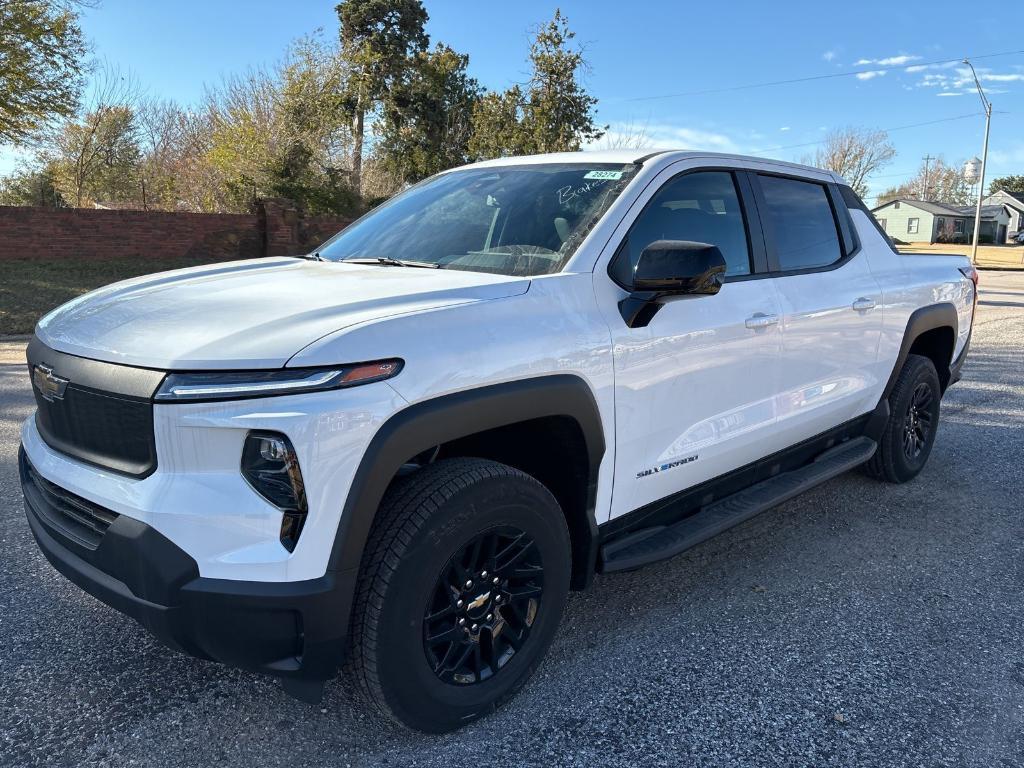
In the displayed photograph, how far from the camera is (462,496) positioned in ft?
7.44

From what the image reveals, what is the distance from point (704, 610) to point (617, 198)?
1761 mm

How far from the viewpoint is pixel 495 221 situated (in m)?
3.18

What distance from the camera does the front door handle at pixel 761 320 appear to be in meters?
3.23

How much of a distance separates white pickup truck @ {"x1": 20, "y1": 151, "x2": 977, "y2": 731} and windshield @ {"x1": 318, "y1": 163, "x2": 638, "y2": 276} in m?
0.02

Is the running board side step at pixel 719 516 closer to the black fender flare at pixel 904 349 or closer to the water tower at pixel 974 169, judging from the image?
the black fender flare at pixel 904 349

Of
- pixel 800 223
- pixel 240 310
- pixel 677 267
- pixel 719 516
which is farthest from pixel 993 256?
pixel 240 310

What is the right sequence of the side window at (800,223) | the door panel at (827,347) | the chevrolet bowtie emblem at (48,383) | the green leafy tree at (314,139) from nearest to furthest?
the chevrolet bowtie emblem at (48,383), the door panel at (827,347), the side window at (800,223), the green leafy tree at (314,139)

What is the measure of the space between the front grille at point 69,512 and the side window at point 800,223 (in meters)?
2.97

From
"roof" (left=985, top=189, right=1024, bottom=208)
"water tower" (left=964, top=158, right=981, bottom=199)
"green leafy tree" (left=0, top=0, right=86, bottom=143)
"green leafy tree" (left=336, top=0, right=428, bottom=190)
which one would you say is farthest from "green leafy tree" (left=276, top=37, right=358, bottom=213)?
"roof" (left=985, top=189, right=1024, bottom=208)

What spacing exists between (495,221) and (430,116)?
26.2 m

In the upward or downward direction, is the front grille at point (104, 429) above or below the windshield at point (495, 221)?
below

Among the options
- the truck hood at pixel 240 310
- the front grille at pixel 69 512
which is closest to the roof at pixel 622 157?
the truck hood at pixel 240 310

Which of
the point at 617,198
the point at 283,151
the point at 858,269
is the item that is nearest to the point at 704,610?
the point at 617,198

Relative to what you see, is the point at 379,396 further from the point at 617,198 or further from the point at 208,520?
the point at 617,198
